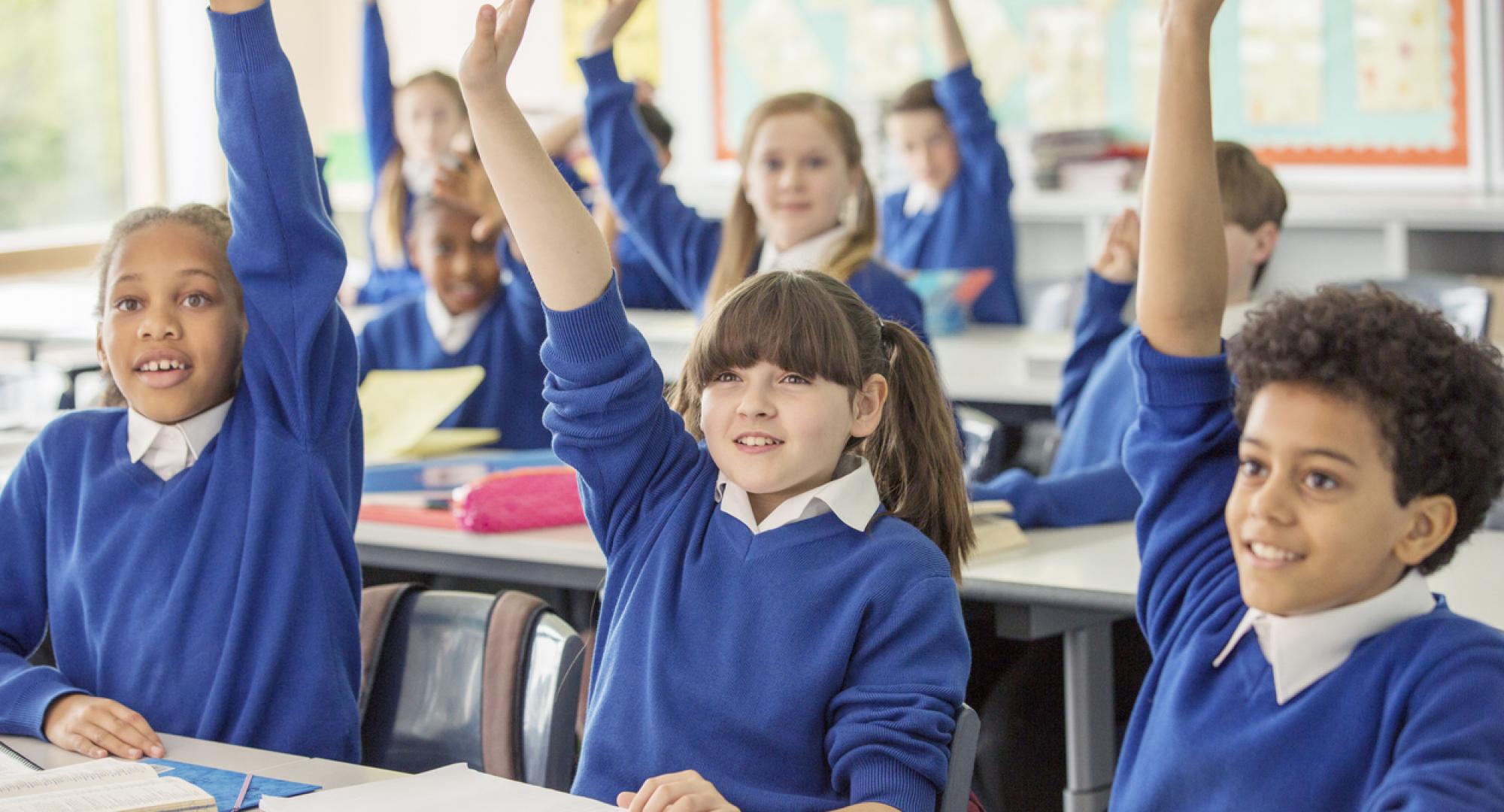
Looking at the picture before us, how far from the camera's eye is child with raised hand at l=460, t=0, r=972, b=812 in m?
1.41

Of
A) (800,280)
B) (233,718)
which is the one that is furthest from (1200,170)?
(233,718)

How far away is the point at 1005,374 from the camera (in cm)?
369

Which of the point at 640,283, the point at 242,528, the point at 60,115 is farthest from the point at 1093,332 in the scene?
the point at 60,115

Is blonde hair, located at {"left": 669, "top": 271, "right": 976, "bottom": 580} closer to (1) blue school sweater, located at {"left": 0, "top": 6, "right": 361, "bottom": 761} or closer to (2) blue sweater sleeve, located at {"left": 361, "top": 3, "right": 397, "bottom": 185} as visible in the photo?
(1) blue school sweater, located at {"left": 0, "top": 6, "right": 361, "bottom": 761}

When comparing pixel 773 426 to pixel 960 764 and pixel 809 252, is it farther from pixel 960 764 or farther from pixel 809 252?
pixel 809 252

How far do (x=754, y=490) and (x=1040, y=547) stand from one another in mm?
886

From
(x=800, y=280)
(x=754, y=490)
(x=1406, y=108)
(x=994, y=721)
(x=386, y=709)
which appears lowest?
(x=994, y=721)

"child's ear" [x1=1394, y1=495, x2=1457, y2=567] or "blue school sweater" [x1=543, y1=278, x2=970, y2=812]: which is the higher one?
"child's ear" [x1=1394, y1=495, x2=1457, y2=567]

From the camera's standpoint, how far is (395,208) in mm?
4820

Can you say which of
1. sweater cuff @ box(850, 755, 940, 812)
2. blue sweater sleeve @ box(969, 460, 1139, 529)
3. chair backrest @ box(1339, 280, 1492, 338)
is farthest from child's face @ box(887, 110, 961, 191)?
sweater cuff @ box(850, 755, 940, 812)

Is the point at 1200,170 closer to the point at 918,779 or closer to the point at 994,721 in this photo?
the point at 918,779

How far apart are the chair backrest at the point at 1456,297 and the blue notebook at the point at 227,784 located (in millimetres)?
2707

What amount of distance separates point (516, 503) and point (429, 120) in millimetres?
2594

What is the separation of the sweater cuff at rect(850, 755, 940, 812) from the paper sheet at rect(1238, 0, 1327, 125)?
14.4 feet
